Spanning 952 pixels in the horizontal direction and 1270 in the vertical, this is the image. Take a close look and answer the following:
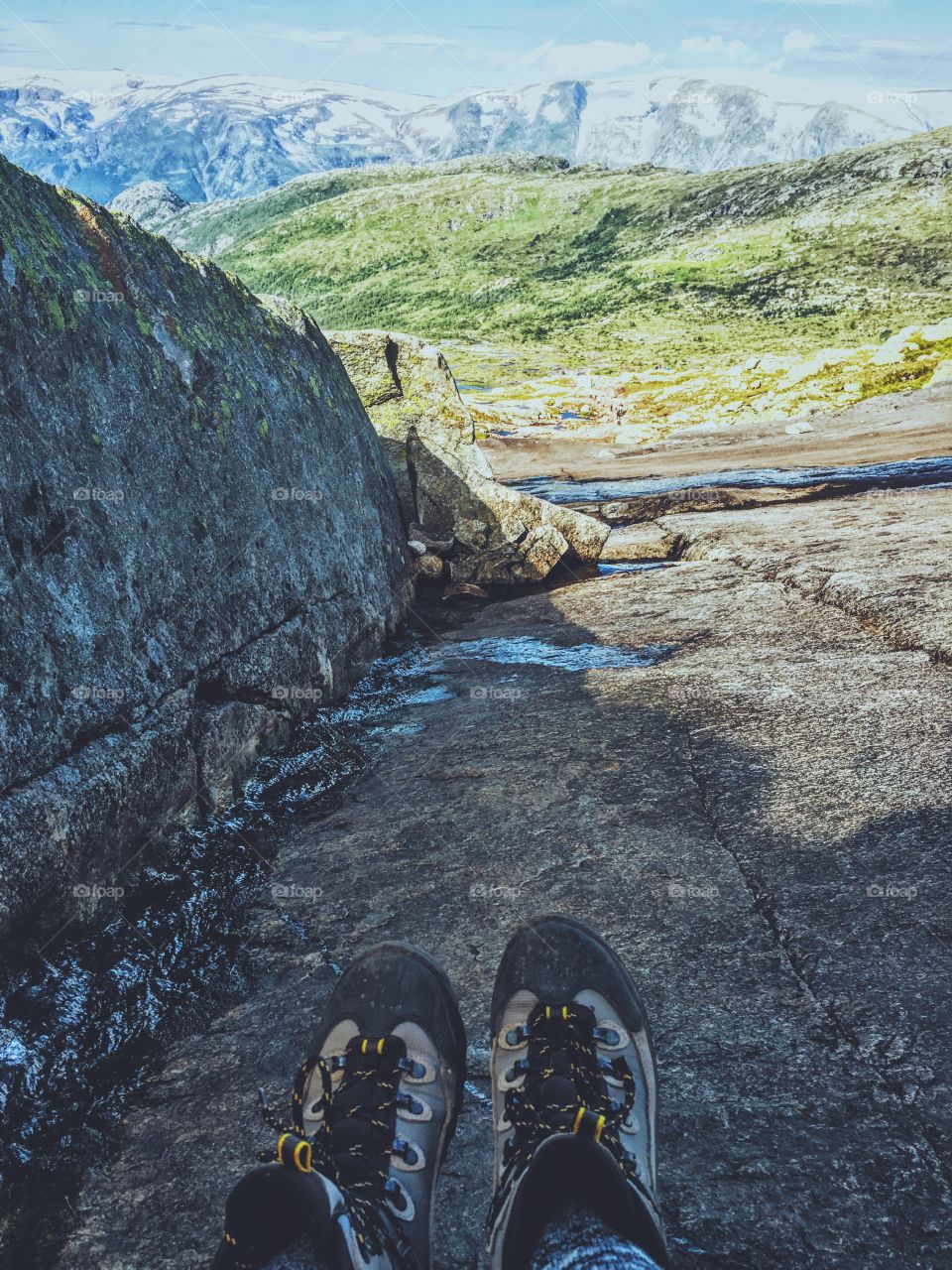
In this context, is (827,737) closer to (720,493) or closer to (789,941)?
(789,941)

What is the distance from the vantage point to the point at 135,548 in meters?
5.67

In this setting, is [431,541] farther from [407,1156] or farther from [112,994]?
[407,1156]

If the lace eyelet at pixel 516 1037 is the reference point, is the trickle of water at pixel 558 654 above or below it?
below

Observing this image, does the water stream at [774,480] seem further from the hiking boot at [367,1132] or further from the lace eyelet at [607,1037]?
the hiking boot at [367,1132]

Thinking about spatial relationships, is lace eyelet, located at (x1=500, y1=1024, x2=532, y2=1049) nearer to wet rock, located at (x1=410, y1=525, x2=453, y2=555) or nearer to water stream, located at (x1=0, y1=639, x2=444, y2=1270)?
water stream, located at (x1=0, y1=639, x2=444, y2=1270)

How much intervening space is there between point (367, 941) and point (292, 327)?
23.8ft

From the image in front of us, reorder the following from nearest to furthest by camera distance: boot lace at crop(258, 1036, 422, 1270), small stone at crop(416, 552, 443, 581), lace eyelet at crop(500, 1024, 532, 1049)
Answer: boot lace at crop(258, 1036, 422, 1270), lace eyelet at crop(500, 1024, 532, 1049), small stone at crop(416, 552, 443, 581)

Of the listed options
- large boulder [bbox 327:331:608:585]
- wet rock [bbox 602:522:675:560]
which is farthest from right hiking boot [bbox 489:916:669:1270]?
wet rock [bbox 602:522:675:560]

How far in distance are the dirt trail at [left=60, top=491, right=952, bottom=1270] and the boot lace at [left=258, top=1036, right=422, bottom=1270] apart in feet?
1.20

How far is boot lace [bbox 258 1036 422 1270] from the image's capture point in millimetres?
2412

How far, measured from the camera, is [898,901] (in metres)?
4.21

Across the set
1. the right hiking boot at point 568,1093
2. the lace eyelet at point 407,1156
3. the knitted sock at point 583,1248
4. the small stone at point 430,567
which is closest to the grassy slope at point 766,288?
the small stone at point 430,567

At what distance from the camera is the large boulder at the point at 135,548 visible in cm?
466

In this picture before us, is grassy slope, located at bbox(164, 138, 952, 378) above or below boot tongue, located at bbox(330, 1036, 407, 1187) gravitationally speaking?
above
